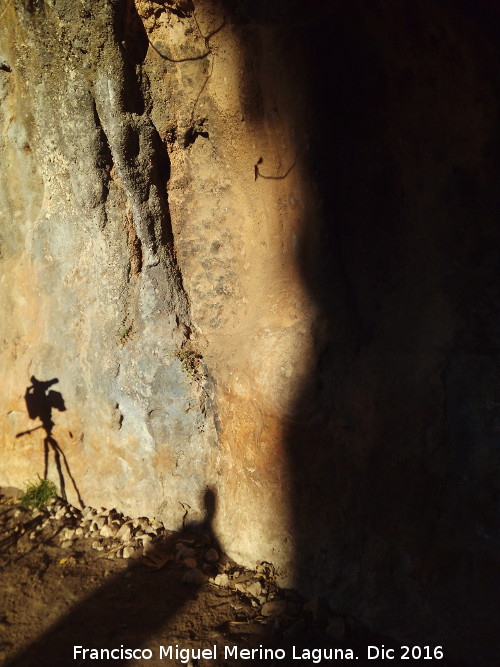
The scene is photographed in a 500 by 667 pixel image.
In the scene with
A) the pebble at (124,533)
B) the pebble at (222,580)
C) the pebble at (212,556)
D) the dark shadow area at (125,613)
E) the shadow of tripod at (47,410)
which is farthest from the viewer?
the shadow of tripod at (47,410)

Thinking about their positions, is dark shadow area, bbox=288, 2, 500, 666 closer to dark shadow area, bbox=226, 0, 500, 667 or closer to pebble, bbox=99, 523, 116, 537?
dark shadow area, bbox=226, 0, 500, 667

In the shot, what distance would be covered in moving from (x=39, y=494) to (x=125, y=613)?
1.35 meters

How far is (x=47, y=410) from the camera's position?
3656 mm

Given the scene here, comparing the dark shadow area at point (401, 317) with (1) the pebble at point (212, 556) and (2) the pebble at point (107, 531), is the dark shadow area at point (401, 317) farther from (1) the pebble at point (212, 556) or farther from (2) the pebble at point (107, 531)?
(2) the pebble at point (107, 531)

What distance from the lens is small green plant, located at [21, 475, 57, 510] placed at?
364cm

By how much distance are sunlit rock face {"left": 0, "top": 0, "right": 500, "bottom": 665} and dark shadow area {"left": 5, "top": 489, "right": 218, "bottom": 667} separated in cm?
34

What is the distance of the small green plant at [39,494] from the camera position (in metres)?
3.64

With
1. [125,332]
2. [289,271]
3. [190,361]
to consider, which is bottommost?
[190,361]

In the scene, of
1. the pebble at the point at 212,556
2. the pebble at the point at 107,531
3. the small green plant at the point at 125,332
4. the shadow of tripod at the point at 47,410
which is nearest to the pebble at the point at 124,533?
the pebble at the point at 107,531

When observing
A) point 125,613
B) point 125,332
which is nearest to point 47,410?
point 125,332

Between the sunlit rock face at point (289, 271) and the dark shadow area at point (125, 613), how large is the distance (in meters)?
0.34

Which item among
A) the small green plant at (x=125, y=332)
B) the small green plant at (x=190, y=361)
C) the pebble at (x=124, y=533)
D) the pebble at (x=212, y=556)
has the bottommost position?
the pebble at (x=212, y=556)

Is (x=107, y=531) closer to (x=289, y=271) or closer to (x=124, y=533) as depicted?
(x=124, y=533)

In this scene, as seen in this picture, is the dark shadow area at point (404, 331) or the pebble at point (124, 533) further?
the pebble at point (124, 533)
